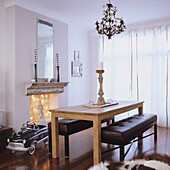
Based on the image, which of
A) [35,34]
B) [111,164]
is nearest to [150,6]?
[35,34]

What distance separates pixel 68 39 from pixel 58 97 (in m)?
1.65

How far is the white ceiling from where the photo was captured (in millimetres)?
4304

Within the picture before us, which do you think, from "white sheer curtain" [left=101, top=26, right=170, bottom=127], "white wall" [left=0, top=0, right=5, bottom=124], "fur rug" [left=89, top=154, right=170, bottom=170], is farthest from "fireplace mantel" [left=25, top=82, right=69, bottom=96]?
"fur rug" [left=89, top=154, right=170, bottom=170]

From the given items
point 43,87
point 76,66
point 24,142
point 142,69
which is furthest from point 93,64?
point 24,142

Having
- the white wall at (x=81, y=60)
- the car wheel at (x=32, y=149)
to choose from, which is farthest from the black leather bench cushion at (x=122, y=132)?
the white wall at (x=81, y=60)

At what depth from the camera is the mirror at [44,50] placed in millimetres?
4559

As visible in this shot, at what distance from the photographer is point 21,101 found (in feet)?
13.7

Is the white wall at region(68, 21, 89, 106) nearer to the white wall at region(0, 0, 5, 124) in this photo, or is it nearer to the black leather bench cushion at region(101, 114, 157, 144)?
the white wall at region(0, 0, 5, 124)

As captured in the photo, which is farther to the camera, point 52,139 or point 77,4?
point 77,4

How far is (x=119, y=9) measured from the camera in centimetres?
470

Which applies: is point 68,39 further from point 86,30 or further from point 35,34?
point 35,34

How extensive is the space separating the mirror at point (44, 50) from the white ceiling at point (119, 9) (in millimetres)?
437

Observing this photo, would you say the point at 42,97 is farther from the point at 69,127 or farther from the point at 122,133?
the point at 122,133

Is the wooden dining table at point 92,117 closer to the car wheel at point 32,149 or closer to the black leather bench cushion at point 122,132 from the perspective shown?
the black leather bench cushion at point 122,132
